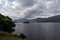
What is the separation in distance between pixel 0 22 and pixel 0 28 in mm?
8601

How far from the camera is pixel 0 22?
404 feet

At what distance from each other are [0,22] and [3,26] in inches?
246

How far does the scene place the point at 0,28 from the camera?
116m

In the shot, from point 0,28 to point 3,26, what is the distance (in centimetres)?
364

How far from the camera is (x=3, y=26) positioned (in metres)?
119
